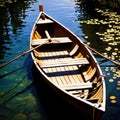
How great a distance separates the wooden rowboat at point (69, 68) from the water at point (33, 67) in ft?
1.92

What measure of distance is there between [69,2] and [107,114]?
1848 cm

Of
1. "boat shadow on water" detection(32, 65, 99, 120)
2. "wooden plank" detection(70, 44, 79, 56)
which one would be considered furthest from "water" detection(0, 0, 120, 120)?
"wooden plank" detection(70, 44, 79, 56)

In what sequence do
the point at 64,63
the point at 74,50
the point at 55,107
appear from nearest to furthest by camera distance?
the point at 55,107, the point at 64,63, the point at 74,50

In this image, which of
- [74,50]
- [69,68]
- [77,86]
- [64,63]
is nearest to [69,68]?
[69,68]

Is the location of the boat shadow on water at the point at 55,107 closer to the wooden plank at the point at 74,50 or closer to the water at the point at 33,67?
the water at the point at 33,67

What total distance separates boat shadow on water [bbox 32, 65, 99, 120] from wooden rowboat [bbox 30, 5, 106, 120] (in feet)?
1.16

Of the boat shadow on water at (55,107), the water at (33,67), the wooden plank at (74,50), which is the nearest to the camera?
the boat shadow on water at (55,107)

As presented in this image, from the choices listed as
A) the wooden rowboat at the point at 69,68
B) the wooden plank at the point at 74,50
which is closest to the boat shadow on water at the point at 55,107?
the wooden rowboat at the point at 69,68

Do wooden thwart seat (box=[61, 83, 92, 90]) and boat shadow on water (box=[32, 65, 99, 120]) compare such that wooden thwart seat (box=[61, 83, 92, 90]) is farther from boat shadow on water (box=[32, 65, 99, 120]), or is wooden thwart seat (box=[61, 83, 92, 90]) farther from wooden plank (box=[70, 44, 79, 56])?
wooden plank (box=[70, 44, 79, 56])

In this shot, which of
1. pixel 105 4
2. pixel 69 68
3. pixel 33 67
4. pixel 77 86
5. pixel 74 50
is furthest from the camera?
pixel 105 4

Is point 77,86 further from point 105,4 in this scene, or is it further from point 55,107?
point 105,4

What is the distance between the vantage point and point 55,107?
8.60 m

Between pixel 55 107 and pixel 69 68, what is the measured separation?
2051mm

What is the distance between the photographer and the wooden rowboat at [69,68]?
7078 millimetres
